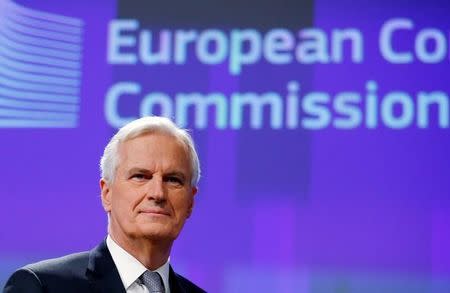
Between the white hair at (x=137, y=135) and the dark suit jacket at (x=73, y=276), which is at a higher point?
the white hair at (x=137, y=135)

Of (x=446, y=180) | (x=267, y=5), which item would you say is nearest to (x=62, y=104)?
(x=267, y=5)

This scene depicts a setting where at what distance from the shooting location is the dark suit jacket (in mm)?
2367

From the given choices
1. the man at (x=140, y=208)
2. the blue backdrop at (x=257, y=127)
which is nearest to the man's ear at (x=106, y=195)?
the man at (x=140, y=208)

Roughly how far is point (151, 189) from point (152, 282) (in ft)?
0.84

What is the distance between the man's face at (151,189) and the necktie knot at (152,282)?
0.36 ft

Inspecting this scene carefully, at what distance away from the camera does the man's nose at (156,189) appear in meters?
2.54

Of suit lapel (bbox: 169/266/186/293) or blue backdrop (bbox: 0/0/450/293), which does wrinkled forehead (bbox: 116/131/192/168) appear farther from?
blue backdrop (bbox: 0/0/450/293)

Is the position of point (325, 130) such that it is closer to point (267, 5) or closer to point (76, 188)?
point (267, 5)

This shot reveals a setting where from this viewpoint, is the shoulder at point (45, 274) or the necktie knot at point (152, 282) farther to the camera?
the necktie knot at point (152, 282)

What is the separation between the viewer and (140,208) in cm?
255

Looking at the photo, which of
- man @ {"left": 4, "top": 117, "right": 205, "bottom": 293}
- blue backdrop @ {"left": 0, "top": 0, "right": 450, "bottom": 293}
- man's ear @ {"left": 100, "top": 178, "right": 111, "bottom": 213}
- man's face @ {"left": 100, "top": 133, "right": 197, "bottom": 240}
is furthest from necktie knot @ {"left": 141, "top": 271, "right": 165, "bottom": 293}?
blue backdrop @ {"left": 0, "top": 0, "right": 450, "bottom": 293}

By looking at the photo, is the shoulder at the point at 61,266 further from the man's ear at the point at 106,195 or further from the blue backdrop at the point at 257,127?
the blue backdrop at the point at 257,127

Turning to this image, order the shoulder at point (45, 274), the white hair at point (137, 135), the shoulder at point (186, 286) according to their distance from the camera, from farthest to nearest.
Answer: the shoulder at point (186, 286) < the white hair at point (137, 135) < the shoulder at point (45, 274)

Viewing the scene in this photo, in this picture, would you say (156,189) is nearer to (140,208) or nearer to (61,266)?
(140,208)
